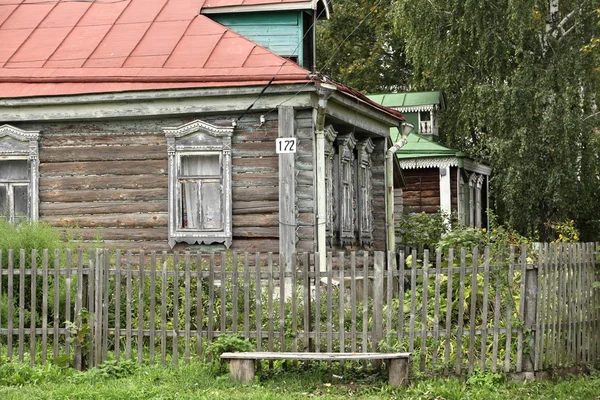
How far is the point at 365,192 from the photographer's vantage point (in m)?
18.2

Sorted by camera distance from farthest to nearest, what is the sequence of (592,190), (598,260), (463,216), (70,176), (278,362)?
1. (463,216)
2. (592,190)
3. (70,176)
4. (598,260)
5. (278,362)

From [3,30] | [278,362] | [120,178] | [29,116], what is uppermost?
[3,30]

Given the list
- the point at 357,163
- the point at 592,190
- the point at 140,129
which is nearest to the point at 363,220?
the point at 357,163

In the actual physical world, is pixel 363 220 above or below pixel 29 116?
below

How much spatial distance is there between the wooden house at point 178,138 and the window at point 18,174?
19 mm

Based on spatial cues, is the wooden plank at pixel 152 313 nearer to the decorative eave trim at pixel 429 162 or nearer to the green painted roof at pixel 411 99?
the decorative eave trim at pixel 429 162

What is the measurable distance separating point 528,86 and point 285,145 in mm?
13458

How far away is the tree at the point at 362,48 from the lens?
35.8m

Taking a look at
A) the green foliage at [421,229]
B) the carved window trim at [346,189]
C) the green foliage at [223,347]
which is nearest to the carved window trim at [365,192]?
the carved window trim at [346,189]

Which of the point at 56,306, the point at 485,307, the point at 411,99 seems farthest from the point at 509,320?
the point at 411,99

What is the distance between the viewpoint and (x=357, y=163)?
18.0 m

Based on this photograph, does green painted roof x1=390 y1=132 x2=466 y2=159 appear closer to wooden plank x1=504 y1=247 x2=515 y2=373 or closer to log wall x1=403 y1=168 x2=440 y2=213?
log wall x1=403 y1=168 x2=440 y2=213

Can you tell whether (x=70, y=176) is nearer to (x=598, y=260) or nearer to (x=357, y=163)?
(x=357, y=163)

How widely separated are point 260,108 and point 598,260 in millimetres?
5511
